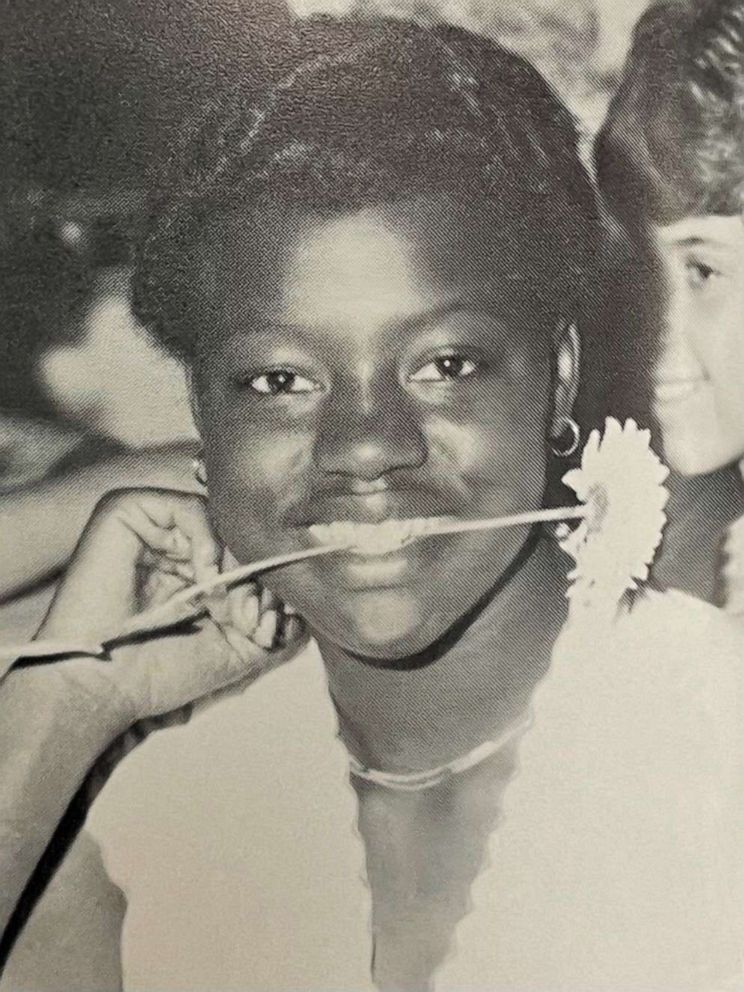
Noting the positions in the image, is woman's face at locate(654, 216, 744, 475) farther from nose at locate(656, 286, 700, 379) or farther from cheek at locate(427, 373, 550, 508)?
cheek at locate(427, 373, 550, 508)

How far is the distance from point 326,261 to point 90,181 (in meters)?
0.24

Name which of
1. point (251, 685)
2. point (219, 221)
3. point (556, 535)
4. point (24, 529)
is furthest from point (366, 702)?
point (219, 221)

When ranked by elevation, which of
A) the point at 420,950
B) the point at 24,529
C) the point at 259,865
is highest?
the point at 24,529

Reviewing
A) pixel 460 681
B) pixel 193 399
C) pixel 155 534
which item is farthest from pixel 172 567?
pixel 460 681

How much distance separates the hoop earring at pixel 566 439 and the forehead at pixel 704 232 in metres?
→ 0.21

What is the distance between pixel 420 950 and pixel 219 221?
79cm

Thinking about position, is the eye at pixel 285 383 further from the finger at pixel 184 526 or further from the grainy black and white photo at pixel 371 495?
the finger at pixel 184 526

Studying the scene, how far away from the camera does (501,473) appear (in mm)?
1190

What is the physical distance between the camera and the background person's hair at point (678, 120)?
3.93 ft

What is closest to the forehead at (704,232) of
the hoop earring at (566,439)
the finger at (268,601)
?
the hoop earring at (566,439)

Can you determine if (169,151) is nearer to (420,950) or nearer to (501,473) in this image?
(501,473)

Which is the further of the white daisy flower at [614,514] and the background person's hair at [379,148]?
the white daisy flower at [614,514]

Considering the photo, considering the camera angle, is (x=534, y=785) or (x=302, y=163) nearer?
(x=302, y=163)

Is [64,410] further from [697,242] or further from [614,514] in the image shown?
[697,242]
